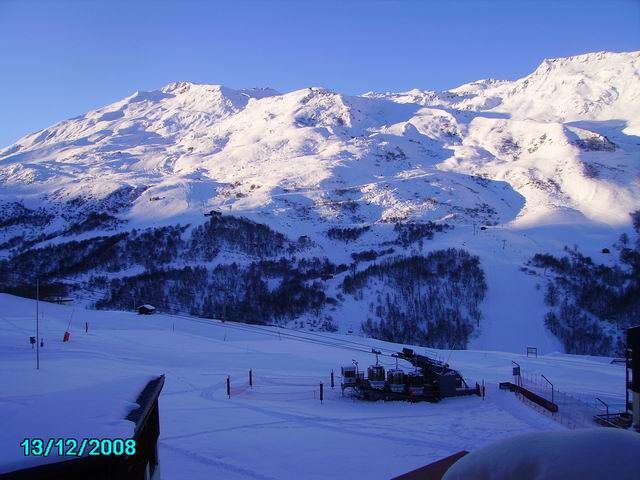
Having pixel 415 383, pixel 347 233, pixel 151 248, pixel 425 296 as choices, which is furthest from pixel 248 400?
pixel 347 233

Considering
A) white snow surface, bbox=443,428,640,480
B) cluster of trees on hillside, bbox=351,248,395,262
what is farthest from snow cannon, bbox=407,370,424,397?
cluster of trees on hillside, bbox=351,248,395,262

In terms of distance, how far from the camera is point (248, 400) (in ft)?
57.7

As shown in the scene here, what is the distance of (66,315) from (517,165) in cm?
12326

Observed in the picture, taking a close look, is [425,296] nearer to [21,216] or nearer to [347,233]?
[347,233]

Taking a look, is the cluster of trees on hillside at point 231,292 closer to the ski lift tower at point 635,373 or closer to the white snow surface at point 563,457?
the ski lift tower at point 635,373

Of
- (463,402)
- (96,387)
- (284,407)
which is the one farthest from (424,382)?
(96,387)

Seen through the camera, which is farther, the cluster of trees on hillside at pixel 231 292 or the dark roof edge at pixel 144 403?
the cluster of trees on hillside at pixel 231 292

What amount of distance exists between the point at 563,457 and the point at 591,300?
223 feet

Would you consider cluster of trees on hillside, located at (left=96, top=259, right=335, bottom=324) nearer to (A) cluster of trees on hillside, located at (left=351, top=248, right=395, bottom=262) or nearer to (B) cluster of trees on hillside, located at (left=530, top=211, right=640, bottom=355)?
(A) cluster of trees on hillside, located at (left=351, top=248, right=395, bottom=262)

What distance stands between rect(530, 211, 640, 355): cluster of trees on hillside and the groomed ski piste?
24864 mm

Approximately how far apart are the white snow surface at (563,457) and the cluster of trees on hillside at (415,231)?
275 ft

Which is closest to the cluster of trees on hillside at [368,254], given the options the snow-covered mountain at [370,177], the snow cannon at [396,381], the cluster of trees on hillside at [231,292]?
the snow-covered mountain at [370,177]

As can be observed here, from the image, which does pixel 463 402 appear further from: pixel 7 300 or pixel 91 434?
pixel 7 300

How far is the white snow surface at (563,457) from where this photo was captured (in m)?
2.34
